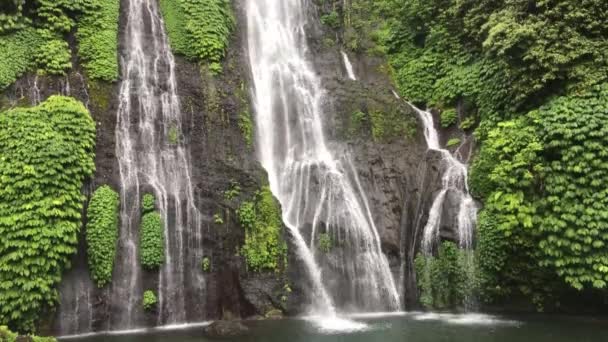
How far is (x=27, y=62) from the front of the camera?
1534cm

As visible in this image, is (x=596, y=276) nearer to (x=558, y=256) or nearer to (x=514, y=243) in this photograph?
(x=558, y=256)

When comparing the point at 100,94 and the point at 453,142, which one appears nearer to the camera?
the point at 100,94

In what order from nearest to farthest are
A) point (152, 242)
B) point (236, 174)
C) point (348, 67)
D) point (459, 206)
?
point (152, 242)
point (459, 206)
point (236, 174)
point (348, 67)

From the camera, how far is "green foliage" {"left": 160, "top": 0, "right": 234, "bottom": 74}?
715 inches

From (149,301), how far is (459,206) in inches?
361

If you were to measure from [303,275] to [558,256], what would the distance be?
6.75m

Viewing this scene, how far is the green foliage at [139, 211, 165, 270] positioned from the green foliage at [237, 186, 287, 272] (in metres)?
2.24

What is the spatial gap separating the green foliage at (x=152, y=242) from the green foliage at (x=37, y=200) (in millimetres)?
1672

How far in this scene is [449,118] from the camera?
1819cm

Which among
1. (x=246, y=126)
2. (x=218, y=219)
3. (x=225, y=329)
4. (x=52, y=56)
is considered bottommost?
(x=225, y=329)

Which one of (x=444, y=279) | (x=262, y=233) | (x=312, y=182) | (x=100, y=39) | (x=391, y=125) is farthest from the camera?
(x=391, y=125)

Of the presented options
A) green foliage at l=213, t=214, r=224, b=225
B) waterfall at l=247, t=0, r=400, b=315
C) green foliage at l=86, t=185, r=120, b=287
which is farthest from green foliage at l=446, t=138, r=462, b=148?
green foliage at l=86, t=185, r=120, b=287

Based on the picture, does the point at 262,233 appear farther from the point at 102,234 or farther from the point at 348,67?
the point at 348,67

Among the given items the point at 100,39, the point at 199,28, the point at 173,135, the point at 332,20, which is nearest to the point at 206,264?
the point at 173,135
